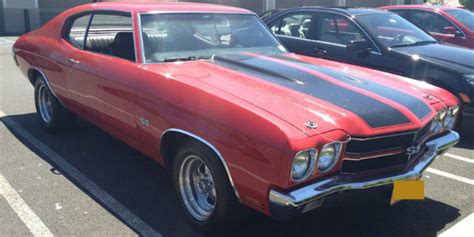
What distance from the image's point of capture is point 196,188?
3418 mm

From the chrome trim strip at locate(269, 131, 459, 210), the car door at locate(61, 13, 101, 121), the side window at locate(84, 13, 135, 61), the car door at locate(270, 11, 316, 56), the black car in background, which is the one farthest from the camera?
the car door at locate(270, 11, 316, 56)

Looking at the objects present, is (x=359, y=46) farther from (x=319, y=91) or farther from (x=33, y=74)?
(x=33, y=74)

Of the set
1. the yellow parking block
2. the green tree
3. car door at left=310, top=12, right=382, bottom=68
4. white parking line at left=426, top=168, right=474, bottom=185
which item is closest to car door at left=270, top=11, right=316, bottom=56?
car door at left=310, top=12, right=382, bottom=68

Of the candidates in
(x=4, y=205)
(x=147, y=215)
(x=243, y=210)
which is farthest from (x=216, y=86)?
(x=4, y=205)

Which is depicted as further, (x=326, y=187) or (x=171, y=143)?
(x=171, y=143)

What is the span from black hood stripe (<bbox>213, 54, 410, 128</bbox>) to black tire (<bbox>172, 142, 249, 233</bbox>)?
0.81m

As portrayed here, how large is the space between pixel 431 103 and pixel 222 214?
1.75 m

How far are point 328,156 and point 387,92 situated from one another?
98cm

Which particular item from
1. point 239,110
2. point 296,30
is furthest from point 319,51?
point 239,110

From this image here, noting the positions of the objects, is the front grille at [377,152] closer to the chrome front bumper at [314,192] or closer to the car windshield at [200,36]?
the chrome front bumper at [314,192]

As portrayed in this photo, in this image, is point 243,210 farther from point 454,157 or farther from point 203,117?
point 454,157

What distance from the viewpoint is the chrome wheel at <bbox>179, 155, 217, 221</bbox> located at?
3297 mm

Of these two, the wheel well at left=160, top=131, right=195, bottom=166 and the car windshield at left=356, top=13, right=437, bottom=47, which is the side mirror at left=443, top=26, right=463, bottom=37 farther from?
the wheel well at left=160, top=131, right=195, bottom=166

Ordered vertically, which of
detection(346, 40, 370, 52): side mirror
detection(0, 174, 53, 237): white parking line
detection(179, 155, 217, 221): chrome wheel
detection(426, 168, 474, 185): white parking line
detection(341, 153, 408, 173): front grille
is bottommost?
detection(426, 168, 474, 185): white parking line
